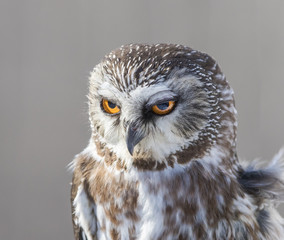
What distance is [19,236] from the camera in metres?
3.51

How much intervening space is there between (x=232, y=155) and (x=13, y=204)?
7.34 ft

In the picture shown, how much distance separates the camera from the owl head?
5.05 feet

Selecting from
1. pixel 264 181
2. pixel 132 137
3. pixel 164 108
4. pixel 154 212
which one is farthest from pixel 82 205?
pixel 264 181

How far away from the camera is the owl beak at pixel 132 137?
60.5 inches

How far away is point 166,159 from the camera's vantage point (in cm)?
165

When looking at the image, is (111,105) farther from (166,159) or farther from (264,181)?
(264,181)

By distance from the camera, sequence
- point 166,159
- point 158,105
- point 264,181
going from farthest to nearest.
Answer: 1. point 264,181
2. point 166,159
3. point 158,105

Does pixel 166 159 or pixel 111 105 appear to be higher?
pixel 111 105

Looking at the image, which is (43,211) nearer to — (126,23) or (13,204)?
(13,204)

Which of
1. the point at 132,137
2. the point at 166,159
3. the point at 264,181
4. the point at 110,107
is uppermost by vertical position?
the point at 110,107

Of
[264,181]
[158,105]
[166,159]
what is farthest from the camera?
[264,181]

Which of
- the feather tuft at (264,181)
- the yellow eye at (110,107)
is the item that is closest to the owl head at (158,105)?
the yellow eye at (110,107)

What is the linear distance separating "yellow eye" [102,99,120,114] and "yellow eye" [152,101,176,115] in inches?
4.9

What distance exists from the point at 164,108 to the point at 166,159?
20 cm
